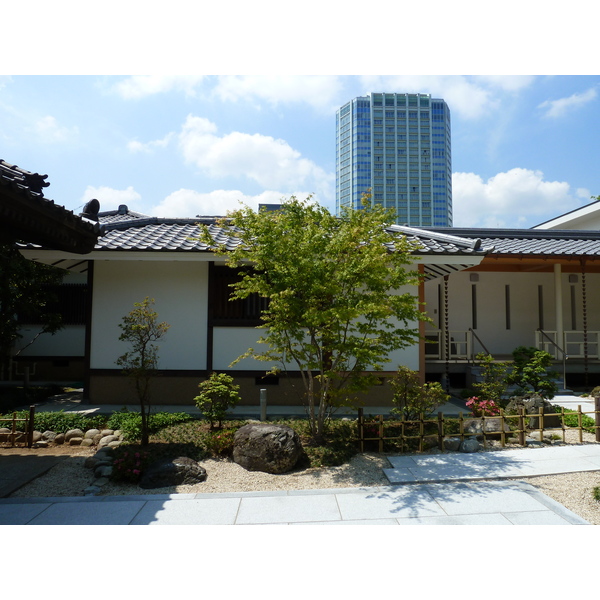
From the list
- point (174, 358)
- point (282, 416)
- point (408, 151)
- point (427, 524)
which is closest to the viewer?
point (427, 524)

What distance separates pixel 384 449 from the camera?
22.2 ft

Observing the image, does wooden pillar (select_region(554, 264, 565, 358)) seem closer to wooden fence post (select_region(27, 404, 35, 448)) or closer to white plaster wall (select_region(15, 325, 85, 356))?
wooden fence post (select_region(27, 404, 35, 448))

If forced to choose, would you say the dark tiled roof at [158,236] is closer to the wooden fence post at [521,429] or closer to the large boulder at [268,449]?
the large boulder at [268,449]

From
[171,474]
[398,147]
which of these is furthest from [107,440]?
[398,147]

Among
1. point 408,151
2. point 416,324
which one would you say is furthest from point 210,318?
point 408,151

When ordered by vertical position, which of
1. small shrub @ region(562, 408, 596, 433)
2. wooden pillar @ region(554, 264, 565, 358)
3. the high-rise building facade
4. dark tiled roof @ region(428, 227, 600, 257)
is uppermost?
the high-rise building facade

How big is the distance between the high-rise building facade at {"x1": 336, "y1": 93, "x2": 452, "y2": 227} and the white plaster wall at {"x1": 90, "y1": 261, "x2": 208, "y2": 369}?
7205 cm

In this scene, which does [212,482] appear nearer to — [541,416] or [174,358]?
[174,358]

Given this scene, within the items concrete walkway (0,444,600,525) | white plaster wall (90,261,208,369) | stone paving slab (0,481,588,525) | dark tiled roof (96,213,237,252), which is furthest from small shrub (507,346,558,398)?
white plaster wall (90,261,208,369)

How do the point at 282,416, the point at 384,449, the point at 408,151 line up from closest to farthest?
1. the point at 384,449
2. the point at 282,416
3. the point at 408,151

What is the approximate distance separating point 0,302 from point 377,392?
31.5 ft

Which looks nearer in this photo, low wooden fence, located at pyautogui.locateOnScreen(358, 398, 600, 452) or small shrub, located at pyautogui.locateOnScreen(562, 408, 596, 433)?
low wooden fence, located at pyautogui.locateOnScreen(358, 398, 600, 452)

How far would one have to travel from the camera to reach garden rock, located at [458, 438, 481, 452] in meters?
6.70

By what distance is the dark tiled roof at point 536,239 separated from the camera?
43.6ft
